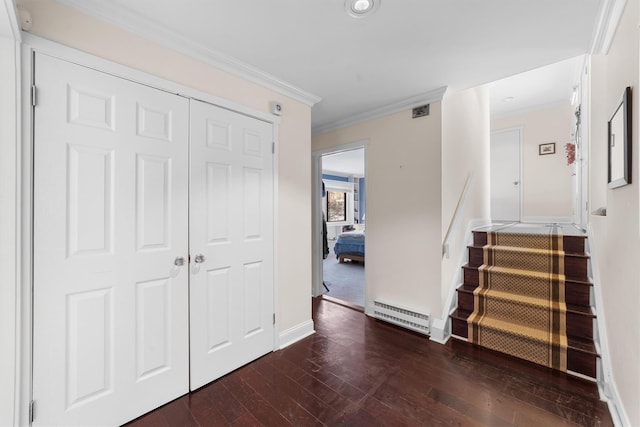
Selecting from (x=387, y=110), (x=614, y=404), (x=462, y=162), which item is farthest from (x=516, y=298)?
(x=387, y=110)

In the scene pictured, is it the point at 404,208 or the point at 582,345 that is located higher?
the point at 404,208

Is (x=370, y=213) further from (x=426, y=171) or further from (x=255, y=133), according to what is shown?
(x=255, y=133)

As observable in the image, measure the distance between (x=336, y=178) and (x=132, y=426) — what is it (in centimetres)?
794

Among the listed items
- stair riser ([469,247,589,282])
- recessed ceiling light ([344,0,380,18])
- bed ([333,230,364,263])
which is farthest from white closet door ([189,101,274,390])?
bed ([333,230,364,263])

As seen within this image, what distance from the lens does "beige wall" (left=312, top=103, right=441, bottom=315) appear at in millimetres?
2564

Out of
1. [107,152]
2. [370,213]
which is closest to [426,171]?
[370,213]

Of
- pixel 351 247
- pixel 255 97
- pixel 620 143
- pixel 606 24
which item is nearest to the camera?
pixel 620 143

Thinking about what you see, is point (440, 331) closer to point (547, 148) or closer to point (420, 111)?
point (420, 111)

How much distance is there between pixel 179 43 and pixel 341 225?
24.6ft

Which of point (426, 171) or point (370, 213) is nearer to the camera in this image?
point (426, 171)

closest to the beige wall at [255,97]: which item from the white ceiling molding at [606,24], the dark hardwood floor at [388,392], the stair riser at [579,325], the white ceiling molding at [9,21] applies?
the white ceiling molding at [9,21]

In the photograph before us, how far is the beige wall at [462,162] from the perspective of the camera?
260 centimetres

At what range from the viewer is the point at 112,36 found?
4.90 ft

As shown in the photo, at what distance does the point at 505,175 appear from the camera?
4.94 metres
